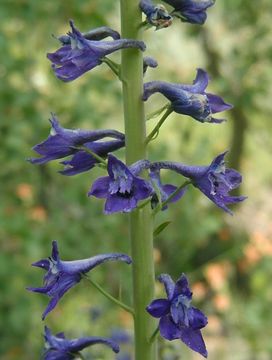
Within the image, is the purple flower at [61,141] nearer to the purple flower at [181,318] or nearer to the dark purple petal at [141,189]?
the dark purple petal at [141,189]

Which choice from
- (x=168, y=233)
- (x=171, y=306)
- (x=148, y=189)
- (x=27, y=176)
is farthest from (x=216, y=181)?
(x=168, y=233)

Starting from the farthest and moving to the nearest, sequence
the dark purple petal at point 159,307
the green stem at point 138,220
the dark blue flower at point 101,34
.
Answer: the dark blue flower at point 101,34 → the green stem at point 138,220 → the dark purple petal at point 159,307

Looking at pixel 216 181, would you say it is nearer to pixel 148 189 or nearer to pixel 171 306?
pixel 148 189

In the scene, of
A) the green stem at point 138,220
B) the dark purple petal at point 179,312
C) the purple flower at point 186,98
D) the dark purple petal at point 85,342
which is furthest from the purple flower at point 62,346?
the purple flower at point 186,98

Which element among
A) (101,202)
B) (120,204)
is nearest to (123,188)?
(120,204)

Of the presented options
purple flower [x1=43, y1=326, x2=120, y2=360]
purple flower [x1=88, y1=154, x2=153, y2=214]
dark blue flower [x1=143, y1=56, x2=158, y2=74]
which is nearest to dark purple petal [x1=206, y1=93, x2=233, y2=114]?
dark blue flower [x1=143, y1=56, x2=158, y2=74]

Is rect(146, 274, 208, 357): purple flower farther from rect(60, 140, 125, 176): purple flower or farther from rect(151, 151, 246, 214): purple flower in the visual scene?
rect(60, 140, 125, 176): purple flower
